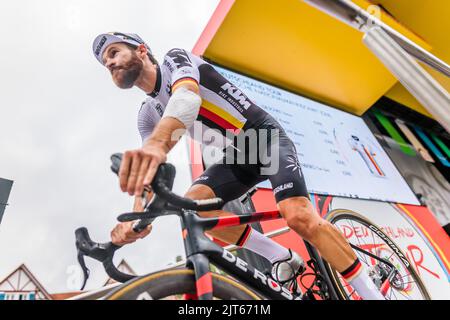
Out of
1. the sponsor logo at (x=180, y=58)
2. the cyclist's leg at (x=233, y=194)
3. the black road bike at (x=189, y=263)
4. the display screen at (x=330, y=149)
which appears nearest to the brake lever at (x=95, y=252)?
the black road bike at (x=189, y=263)

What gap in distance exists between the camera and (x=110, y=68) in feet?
4.50

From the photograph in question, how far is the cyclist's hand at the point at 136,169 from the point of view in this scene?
0.78 m

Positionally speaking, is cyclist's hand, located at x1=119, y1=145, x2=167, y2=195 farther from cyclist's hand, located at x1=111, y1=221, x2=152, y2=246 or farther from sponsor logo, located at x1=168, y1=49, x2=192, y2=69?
sponsor logo, located at x1=168, y1=49, x2=192, y2=69

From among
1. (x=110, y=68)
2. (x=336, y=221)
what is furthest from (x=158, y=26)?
(x=336, y=221)

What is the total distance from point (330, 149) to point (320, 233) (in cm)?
174

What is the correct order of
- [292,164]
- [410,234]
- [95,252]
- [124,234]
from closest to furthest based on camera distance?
1. [95,252]
2. [124,234]
3. [292,164]
4. [410,234]

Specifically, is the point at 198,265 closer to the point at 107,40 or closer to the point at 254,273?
the point at 254,273

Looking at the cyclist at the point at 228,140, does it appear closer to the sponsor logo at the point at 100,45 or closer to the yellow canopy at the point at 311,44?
the sponsor logo at the point at 100,45

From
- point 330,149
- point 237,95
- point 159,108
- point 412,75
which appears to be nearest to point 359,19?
point 412,75

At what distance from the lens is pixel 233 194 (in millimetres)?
1312

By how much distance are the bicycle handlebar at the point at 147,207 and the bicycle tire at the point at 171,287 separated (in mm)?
151

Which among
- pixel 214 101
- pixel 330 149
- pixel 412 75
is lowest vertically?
pixel 412 75
